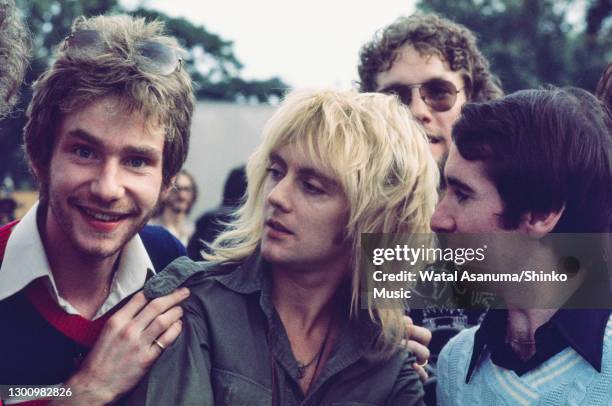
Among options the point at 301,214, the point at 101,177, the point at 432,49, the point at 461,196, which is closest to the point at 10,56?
the point at 101,177

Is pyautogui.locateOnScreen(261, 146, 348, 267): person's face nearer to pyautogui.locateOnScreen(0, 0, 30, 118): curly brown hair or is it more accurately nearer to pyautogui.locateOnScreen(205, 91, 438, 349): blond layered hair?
pyautogui.locateOnScreen(205, 91, 438, 349): blond layered hair

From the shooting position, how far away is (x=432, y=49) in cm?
347

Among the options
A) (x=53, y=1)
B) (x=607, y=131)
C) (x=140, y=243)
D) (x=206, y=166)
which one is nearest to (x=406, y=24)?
(x=607, y=131)

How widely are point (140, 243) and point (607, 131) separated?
1548 mm

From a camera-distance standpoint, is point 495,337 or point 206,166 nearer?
point 495,337

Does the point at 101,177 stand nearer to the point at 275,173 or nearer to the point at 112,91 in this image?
the point at 112,91

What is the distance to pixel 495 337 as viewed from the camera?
2266 millimetres

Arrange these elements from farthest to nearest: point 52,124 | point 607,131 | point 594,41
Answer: point 594,41 < point 52,124 < point 607,131

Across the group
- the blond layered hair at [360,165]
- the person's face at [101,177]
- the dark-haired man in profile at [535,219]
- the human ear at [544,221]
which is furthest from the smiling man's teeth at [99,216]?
the human ear at [544,221]

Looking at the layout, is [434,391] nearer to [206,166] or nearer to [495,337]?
[495,337]

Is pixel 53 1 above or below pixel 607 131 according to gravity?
above

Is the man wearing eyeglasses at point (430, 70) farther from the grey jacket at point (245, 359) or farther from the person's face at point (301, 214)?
the grey jacket at point (245, 359)

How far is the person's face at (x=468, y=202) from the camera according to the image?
221cm

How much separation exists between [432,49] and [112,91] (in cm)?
168
